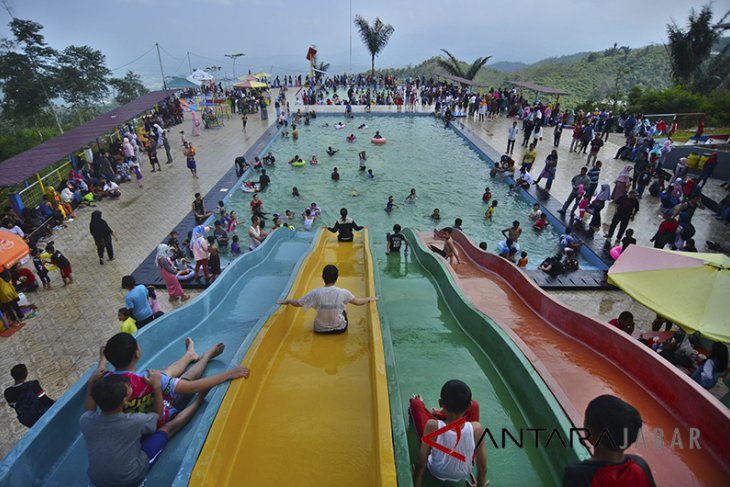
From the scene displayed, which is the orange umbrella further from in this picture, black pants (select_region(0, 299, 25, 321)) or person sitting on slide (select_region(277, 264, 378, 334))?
person sitting on slide (select_region(277, 264, 378, 334))

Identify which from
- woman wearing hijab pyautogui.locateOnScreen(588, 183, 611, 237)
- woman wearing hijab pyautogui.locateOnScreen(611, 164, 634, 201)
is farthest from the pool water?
woman wearing hijab pyautogui.locateOnScreen(611, 164, 634, 201)

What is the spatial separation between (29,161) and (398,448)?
50.5 ft

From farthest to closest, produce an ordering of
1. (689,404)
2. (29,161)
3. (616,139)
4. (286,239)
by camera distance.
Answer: (616,139) < (29,161) < (286,239) < (689,404)

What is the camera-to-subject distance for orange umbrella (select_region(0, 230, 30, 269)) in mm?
7529

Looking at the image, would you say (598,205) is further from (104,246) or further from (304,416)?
(104,246)

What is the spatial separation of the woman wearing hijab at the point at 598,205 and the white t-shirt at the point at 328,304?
1066cm

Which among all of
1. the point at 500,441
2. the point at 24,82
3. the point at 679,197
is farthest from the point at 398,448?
the point at 24,82

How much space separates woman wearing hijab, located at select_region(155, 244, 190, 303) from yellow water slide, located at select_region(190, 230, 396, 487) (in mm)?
4937

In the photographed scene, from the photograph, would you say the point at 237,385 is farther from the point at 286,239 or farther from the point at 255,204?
the point at 255,204

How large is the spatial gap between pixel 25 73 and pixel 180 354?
141ft

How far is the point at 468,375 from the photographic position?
523 centimetres

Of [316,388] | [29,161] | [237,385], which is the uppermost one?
[29,161]

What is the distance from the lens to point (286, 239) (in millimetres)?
11633

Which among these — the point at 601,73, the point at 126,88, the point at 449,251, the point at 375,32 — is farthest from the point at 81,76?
the point at 601,73
